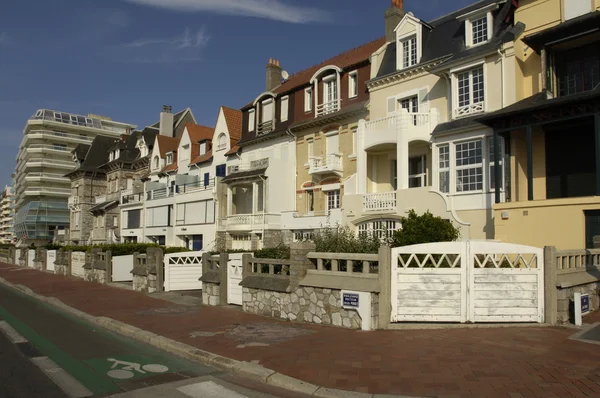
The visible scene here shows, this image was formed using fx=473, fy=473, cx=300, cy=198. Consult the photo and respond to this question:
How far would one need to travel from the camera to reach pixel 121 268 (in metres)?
22.5

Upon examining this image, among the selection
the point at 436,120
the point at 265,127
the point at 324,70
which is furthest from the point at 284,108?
the point at 436,120

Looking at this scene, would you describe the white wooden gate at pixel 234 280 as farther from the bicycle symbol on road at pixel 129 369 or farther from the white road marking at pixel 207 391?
the white road marking at pixel 207 391

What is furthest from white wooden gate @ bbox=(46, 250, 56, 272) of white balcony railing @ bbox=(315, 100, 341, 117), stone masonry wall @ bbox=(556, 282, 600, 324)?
stone masonry wall @ bbox=(556, 282, 600, 324)

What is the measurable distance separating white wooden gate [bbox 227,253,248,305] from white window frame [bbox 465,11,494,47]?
1311 cm

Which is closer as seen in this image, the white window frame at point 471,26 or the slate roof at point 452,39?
the slate roof at point 452,39

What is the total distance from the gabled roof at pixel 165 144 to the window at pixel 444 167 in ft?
92.8

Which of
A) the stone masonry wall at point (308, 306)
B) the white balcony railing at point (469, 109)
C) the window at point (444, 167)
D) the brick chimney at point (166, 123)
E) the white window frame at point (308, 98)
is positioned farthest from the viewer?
the brick chimney at point (166, 123)

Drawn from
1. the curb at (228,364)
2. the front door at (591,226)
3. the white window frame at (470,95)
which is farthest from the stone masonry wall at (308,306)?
the white window frame at (470,95)

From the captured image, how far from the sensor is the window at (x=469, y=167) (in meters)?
18.0

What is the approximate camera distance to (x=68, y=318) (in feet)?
42.2

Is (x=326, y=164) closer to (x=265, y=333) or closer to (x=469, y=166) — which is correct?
(x=469, y=166)

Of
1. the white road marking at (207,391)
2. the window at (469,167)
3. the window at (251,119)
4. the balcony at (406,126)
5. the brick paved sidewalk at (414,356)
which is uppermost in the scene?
the window at (251,119)

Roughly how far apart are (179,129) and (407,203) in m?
34.1

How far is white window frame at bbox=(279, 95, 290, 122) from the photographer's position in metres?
29.2
